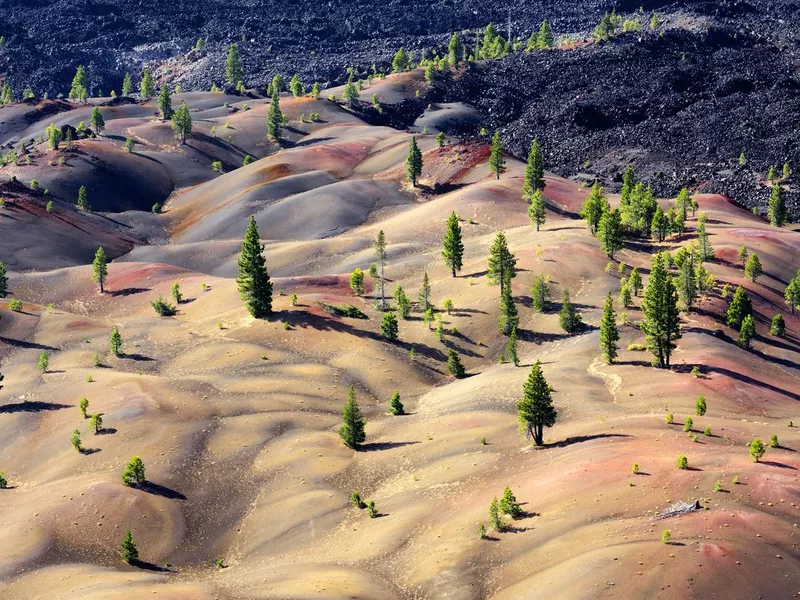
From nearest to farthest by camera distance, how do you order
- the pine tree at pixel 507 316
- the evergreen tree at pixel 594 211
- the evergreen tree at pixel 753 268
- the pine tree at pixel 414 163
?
1. the pine tree at pixel 507 316
2. the evergreen tree at pixel 753 268
3. the evergreen tree at pixel 594 211
4. the pine tree at pixel 414 163

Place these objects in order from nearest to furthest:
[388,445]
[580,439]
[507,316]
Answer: [580,439], [388,445], [507,316]

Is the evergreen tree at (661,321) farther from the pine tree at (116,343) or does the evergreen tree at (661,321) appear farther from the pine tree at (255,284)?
the pine tree at (116,343)

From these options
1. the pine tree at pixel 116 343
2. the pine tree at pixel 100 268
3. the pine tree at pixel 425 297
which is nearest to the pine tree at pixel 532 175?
the pine tree at pixel 425 297

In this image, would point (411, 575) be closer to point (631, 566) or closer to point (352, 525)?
point (352, 525)

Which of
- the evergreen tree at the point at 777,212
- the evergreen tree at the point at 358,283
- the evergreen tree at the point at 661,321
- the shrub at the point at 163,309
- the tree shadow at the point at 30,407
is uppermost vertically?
the evergreen tree at the point at 661,321

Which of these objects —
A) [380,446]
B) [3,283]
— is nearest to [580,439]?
[380,446]

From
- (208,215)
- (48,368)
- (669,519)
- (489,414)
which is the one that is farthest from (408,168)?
(669,519)

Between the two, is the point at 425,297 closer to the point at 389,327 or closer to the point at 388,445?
the point at 389,327
